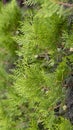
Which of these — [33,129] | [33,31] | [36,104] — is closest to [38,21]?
[33,31]

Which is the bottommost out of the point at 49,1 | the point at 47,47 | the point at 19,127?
the point at 19,127

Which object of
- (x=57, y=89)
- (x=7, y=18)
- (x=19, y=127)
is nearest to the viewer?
(x=57, y=89)

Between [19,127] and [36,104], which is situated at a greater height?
[36,104]

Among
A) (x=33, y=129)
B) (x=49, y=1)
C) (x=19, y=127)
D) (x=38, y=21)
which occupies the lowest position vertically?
(x=19, y=127)

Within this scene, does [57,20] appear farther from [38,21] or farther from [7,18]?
[7,18]

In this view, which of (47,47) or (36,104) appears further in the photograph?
(36,104)

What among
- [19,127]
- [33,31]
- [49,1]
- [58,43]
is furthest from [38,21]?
[19,127]

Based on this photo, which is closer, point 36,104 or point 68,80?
point 68,80

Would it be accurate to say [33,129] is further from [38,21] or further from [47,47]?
[38,21]

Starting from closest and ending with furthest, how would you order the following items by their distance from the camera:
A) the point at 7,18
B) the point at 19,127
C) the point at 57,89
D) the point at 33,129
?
the point at 57,89
the point at 33,129
the point at 19,127
the point at 7,18
